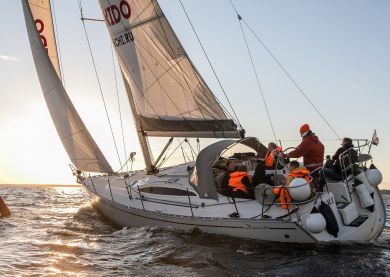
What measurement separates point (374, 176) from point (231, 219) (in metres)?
3.33

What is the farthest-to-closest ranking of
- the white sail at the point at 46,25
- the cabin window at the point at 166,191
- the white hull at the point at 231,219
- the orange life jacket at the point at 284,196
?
the white sail at the point at 46,25 < the cabin window at the point at 166,191 < the orange life jacket at the point at 284,196 < the white hull at the point at 231,219

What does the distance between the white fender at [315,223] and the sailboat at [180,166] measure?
2cm

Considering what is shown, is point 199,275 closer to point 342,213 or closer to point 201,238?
point 201,238

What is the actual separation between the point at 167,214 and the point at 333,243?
3.67 m

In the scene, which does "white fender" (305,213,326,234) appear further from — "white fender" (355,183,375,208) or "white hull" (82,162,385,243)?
"white fender" (355,183,375,208)

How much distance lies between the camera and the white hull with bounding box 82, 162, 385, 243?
7418 mm

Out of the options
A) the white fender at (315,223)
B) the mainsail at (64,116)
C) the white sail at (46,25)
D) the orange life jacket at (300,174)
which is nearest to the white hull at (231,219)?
the white fender at (315,223)

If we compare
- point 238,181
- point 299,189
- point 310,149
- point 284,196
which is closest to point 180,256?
point 238,181

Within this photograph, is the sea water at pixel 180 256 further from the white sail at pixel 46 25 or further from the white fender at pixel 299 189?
the white sail at pixel 46 25

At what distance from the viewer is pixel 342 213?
7867 mm

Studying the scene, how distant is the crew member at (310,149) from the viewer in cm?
891

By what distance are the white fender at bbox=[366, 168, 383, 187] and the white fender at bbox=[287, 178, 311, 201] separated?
2.30 metres

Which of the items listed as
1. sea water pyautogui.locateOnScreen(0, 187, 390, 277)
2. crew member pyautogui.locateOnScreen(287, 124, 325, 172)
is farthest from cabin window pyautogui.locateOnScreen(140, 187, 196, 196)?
crew member pyautogui.locateOnScreen(287, 124, 325, 172)

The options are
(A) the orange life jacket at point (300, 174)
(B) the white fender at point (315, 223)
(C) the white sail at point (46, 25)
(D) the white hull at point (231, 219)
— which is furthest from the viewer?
(C) the white sail at point (46, 25)
